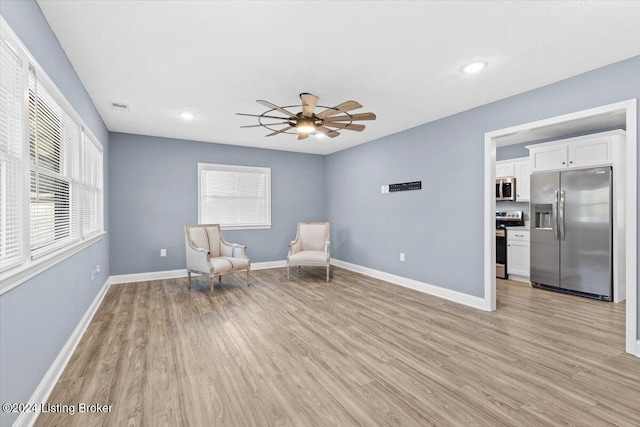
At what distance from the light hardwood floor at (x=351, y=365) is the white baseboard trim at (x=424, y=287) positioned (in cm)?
17

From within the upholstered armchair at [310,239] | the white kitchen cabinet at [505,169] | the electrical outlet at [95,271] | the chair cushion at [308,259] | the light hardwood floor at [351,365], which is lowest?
the light hardwood floor at [351,365]

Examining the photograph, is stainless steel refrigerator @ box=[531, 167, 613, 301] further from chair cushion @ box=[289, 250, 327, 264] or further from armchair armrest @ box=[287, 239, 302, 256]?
armchair armrest @ box=[287, 239, 302, 256]

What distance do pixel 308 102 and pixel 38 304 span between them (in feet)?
8.33

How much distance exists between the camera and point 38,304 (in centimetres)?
189

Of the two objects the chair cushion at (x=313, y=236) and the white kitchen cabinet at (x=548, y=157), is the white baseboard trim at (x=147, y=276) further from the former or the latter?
the white kitchen cabinet at (x=548, y=157)

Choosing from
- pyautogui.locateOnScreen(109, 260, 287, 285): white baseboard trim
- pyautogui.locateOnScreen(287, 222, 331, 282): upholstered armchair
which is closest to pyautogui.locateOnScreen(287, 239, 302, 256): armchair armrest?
pyautogui.locateOnScreen(287, 222, 331, 282): upholstered armchair

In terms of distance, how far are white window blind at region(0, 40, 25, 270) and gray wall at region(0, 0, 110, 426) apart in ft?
0.60


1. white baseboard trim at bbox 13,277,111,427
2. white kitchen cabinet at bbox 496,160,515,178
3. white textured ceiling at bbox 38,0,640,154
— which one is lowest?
white baseboard trim at bbox 13,277,111,427

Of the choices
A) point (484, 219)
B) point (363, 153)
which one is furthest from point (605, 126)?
point (363, 153)

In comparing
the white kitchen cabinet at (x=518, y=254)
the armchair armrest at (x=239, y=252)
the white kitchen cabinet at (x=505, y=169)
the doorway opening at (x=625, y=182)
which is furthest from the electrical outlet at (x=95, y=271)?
the white kitchen cabinet at (x=505, y=169)

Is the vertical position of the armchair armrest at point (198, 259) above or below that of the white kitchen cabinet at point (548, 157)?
below

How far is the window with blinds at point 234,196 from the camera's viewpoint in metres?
5.76

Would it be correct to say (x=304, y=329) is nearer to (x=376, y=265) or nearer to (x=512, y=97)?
(x=376, y=265)

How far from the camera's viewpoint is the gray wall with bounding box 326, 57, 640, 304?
9.72 ft
